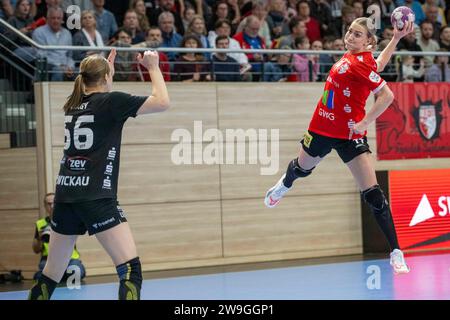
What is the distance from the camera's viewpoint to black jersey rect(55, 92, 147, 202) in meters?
7.16

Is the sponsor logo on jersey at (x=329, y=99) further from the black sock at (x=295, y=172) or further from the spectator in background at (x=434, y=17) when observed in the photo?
the spectator in background at (x=434, y=17)

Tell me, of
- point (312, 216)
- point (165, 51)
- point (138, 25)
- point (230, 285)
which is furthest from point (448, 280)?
point (138, 25)

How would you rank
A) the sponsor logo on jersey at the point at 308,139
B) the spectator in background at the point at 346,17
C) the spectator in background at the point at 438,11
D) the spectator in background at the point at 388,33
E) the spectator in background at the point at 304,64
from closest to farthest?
the sponsor logo on jersey at the point at 308,139 → the spectator in background at the point at 304,64 → the spectator in background at the point at 388,33 → the spectator in background at the point at 346,17 → the spectator in background at the point at 438,11

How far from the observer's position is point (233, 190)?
15.0 meters

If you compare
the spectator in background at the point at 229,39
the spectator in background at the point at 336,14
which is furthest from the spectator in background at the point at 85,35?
the spectator in background at the point at 336,14

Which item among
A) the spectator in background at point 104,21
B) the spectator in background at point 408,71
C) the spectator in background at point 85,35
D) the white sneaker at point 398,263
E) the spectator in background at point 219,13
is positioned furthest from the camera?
the spectator in background at point 408,71

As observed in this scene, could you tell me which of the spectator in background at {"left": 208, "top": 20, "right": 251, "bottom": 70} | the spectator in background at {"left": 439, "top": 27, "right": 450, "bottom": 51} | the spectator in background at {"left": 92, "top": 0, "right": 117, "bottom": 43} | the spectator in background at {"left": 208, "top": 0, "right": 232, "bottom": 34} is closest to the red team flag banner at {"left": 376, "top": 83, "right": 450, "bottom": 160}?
the spectator in background at {"left": 439, "top": 27, "right": 450, "bottom": 51}

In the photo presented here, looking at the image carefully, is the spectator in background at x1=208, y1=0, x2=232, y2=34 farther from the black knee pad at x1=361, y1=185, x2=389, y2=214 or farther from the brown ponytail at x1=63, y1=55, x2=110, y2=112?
the brown ponytail at x1=63, y1=55, x2=110, y2=112

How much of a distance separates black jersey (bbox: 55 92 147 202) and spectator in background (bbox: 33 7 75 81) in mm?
6476

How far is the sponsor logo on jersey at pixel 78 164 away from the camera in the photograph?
7.19 metres

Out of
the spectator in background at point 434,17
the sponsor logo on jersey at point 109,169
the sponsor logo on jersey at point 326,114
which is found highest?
the spectator in background at point 434,17

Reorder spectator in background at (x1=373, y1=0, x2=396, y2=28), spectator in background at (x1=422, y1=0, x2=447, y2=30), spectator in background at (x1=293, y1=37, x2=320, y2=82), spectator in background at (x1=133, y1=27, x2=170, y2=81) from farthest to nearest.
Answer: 1. spectator in background at (x1=422, y1=0, x2=447, y2=30)
2. spectator in background at (x1=373, y1=0, x2=396, y2=28)
3. spectator in background at (x1=293, y1=37, x2=320, y2=82)
4. spectator in background at (x1=133, y1=27, x2=170, y2=81)

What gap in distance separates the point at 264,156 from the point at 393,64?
320 centimetres

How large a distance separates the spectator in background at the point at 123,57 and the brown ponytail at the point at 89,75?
21.9 feet
